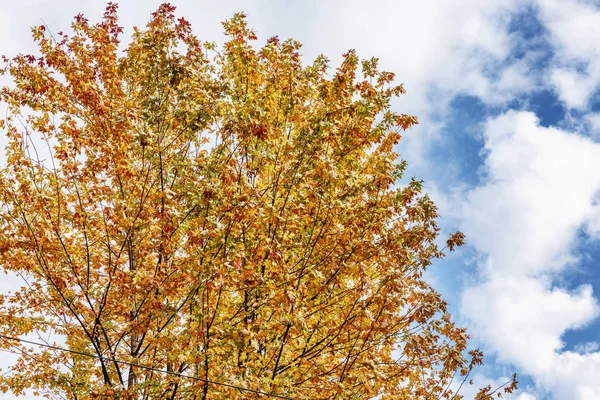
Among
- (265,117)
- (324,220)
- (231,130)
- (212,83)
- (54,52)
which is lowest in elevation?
(324,220)

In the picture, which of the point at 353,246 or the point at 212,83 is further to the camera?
the point at 212,83

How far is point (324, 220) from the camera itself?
712cm

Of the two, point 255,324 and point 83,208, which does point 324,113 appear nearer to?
point 255,324

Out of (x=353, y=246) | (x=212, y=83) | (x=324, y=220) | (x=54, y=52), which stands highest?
(x=54, y=52)

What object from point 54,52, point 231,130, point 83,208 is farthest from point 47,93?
point 231,130

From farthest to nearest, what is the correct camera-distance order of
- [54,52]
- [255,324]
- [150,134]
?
[54,52] → [150,134] → [255,324]

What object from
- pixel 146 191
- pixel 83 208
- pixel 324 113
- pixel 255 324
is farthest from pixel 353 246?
pixel 83 208

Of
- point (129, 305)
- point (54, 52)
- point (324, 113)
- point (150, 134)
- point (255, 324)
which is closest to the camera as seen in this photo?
point (255, 324)

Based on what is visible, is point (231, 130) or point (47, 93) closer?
point (231, 130)

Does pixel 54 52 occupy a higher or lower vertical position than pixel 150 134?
higher

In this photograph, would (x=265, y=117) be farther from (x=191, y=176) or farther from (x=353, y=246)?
(x=353, y=246)

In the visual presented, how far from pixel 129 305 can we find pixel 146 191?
A: 1.67 m

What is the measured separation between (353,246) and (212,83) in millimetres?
3296

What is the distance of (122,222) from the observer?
21.5ft
